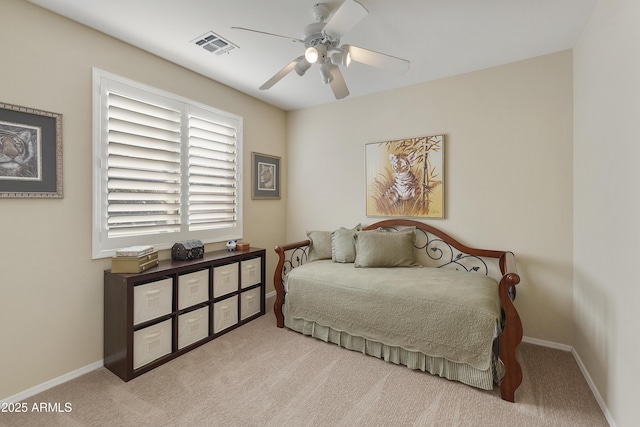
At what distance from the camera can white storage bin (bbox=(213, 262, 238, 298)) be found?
2797 mm

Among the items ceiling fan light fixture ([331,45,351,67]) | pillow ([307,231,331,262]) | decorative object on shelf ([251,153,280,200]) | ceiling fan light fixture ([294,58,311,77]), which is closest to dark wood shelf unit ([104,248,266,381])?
pillow ([307,231,331,262])

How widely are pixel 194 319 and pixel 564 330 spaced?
3.23 metres

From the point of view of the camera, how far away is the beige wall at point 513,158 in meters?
2.52

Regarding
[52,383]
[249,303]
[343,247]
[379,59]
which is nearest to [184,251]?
[249,303]

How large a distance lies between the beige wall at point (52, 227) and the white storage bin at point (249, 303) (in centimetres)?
121

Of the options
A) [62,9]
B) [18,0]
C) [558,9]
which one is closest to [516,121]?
[558,9]

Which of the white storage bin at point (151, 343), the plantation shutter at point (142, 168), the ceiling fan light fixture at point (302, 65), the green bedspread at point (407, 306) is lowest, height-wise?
the white storage bin at point (151, 343)

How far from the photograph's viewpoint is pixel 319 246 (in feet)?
11.2

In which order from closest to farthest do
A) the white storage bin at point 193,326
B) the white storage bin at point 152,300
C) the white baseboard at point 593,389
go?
the white baseboard at point 593,389
the white storage bin at point 152,300
the white storage bin at point 193,326

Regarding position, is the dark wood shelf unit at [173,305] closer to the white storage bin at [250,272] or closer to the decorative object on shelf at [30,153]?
the white storage bin at [250,272]

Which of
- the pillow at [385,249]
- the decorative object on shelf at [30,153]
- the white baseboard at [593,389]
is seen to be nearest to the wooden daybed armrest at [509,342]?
the white baseboard at [593,389]

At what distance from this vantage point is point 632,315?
145 centimetres

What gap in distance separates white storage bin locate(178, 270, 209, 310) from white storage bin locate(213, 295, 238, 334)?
0.18 metres

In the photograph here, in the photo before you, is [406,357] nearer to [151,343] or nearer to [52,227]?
[151,343]
